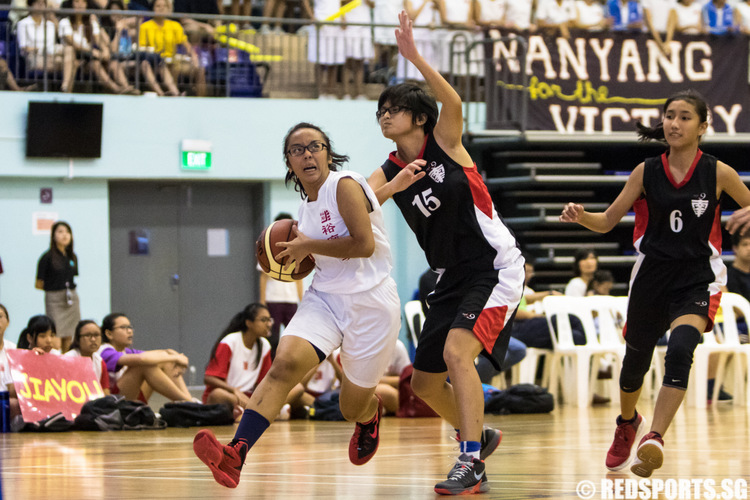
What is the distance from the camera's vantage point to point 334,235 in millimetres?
4500

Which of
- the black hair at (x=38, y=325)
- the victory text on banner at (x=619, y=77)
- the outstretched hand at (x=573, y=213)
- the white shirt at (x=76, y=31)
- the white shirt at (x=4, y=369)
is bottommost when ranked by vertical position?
the white shirt at (x=4, y=369)

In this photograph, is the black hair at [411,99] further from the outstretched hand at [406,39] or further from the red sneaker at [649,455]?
the red sneaker at [649,455]

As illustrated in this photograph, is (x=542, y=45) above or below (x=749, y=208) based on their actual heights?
above

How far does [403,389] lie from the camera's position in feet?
30.0

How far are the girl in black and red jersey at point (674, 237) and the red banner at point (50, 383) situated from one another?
15.6 ft

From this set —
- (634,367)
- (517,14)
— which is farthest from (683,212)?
(517,14)

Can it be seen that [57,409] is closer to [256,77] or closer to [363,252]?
[363,252]

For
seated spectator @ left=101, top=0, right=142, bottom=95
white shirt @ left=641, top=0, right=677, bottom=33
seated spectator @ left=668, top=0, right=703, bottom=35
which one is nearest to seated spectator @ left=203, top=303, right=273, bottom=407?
seated spectator @ left=101, top=0, right=142, bottom=95

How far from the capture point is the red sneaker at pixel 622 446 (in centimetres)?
492

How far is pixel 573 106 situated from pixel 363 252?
373 inches

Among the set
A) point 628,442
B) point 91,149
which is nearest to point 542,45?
point 91,149

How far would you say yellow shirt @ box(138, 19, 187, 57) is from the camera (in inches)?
499

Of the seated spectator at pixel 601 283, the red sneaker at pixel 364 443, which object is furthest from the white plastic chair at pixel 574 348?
the red sneaker at pixel 364 443

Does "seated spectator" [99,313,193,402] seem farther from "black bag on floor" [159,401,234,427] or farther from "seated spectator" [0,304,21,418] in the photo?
"seated spectator" [0,304,21,418]
